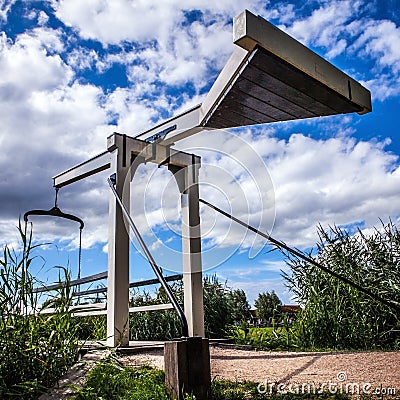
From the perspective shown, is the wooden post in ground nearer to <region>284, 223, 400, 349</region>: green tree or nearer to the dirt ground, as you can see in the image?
the dirt ground

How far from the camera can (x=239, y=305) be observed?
20.5 ft

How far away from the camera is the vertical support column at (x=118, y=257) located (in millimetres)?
3939

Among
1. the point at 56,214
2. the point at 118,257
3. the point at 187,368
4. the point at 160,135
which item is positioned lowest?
the point at 187,368

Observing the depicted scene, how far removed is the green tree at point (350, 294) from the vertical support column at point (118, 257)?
1858 millimetres

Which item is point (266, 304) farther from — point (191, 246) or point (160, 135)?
point (160, 135)

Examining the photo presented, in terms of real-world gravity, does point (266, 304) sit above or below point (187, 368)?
above

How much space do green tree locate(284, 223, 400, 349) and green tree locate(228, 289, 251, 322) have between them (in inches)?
50.3

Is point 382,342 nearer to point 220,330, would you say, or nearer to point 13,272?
point 220,330

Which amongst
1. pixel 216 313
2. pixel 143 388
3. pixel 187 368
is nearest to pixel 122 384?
pixel 143 388

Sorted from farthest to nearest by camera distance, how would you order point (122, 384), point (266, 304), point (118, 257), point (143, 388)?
point (266, 304) → point (118, 257) → point (122, 384) → point (143, 388)

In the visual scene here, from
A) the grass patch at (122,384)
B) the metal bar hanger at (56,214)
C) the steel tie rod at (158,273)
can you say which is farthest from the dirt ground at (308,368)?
the metal bar hanger at (56,214)

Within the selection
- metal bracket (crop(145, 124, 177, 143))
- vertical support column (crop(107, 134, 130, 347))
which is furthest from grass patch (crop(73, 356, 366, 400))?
metal bracket (crop(145, 124, 177, 143))

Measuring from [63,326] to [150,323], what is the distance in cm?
317

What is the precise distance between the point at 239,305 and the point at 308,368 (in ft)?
11.1
